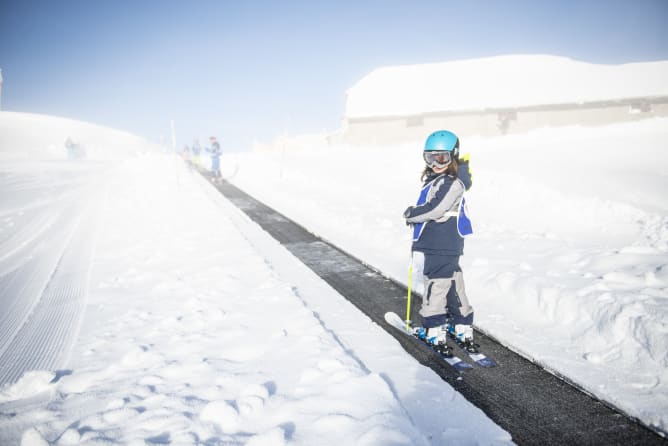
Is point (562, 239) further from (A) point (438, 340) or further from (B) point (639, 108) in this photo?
(B) point (639, 108)

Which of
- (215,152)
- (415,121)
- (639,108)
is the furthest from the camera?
(415,121)

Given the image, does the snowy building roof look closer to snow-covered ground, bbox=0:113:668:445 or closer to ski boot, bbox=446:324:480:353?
snow-covered ground, bbox=0:113:668:445

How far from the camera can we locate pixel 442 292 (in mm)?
3652

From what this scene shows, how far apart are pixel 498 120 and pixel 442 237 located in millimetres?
29241

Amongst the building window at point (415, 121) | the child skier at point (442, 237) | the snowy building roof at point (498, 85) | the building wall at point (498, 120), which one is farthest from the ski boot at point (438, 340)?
the building window at point (415, 121)

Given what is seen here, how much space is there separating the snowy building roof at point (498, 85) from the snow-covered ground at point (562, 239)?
11.9 metres

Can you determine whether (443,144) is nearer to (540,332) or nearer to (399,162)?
(540,332)

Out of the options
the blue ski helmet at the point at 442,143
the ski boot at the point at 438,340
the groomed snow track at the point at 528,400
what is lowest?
the groomed snow track at the point at 528,400

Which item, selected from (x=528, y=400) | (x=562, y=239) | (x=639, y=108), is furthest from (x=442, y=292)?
(x=639, y=108)

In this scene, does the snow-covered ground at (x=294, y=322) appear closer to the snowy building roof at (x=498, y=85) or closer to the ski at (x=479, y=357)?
the ski at (x=479, y=357)

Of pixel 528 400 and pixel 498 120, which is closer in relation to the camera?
pixel 528 400

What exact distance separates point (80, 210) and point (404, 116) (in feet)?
84.1

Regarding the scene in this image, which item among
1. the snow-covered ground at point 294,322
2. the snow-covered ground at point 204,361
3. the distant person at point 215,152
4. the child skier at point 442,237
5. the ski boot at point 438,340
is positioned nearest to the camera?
the snow-covered ground at point 204,361

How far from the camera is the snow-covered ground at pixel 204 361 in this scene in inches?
97.8
